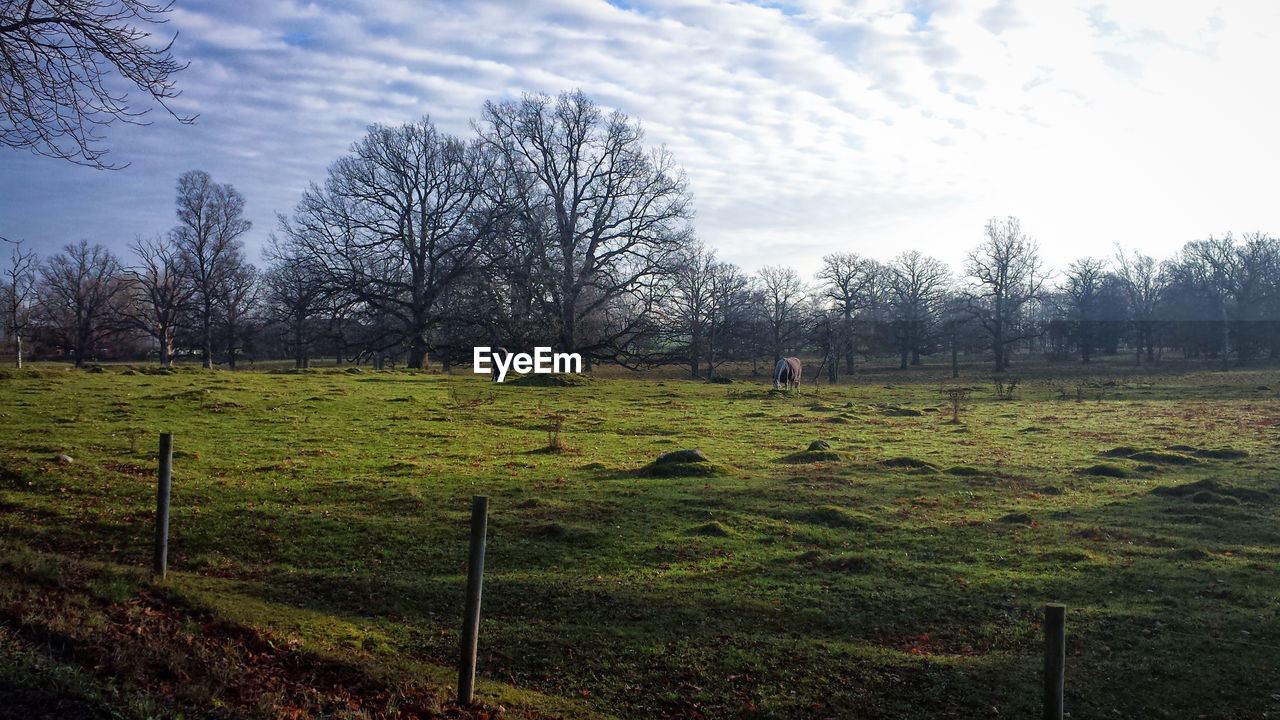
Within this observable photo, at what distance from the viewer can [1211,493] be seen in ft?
44.8

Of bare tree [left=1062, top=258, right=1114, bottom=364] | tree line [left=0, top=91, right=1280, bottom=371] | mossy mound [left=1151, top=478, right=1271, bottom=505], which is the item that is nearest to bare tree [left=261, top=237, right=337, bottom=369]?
tree line [left=0, top=91, right=1280, bottom=371]

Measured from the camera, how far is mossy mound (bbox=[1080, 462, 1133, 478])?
16.3m

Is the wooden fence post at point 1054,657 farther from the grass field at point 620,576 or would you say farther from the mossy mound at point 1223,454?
the mossy mound at point 1223,454

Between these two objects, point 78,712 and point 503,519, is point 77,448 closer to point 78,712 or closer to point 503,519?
point 503,519

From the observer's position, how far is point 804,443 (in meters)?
21.0

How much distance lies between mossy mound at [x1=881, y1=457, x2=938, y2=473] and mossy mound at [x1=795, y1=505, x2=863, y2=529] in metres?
5.24

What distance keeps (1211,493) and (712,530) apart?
9698mm

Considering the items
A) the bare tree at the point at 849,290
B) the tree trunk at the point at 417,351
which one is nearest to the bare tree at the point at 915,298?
the bare tree at the point at 849,290

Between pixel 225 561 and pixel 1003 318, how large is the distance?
65517mm

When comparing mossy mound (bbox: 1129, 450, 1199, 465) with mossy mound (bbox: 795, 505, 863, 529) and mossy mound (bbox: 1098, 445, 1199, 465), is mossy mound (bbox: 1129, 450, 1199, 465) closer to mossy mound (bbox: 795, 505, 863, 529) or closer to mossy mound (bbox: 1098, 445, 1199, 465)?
mossy mound (bbox: 1098, 445, 1199, 465)

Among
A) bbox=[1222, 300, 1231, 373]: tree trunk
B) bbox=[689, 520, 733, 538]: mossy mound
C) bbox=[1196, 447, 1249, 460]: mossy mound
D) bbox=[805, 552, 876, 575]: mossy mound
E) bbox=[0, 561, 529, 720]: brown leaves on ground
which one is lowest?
bbox=[805, 552, 876, 575]: mossy mound

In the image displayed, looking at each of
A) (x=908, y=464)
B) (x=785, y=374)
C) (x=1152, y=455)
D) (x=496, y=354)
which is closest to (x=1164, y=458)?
(x=1152, y=455)

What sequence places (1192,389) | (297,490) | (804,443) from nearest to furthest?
(297,490), (804,443), (1192,389)

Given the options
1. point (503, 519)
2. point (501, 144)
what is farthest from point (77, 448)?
point (501, 144)
